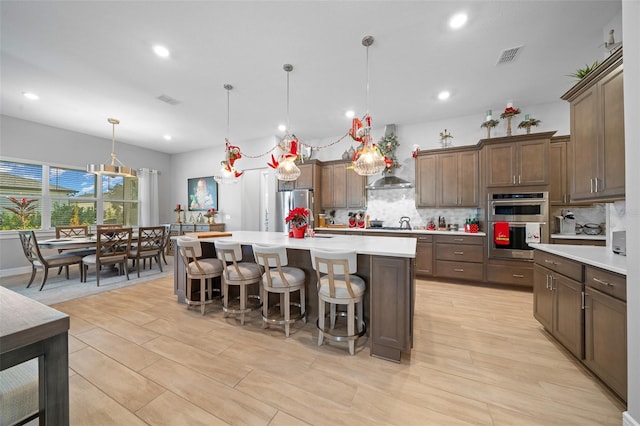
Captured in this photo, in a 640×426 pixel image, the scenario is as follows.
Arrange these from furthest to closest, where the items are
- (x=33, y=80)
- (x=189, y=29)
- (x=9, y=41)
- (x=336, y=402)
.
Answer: (x=33, y=80)
(x=9, y=41)
(x=189, y=29)
(x=336, y=402)

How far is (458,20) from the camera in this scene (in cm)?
227

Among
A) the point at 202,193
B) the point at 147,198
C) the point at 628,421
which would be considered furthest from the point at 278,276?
the point at 147,198

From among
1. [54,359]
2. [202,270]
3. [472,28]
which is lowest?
[202,270]

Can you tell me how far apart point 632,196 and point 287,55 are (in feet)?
10.4

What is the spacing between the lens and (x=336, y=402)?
151 cm

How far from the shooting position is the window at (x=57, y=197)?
459cm

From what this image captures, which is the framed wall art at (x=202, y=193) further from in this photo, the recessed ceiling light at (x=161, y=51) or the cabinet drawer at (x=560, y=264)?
the cabinet drawer at (x=560, y=264)

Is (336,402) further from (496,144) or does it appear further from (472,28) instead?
(496,144)

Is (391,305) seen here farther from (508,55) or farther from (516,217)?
(508,55)

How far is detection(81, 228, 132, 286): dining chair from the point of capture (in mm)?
3875

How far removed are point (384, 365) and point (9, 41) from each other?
5106mm

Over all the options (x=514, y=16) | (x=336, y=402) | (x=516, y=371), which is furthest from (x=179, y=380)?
(x=514, y=16)

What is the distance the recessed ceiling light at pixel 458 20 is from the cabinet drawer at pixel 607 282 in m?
2.43

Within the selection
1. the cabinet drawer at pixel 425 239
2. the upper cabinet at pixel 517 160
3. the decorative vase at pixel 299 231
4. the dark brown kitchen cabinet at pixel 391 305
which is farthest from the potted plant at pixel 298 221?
the upper cabinet at pixel 517 160
